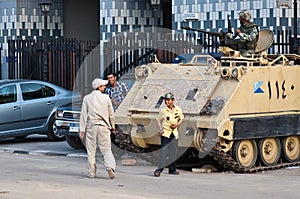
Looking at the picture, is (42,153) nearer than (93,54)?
Yes

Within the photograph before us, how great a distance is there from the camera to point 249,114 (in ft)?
51.5

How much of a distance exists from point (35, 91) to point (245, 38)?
20.5 feet

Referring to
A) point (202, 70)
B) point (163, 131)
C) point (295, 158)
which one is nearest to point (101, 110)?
point (163, 131)

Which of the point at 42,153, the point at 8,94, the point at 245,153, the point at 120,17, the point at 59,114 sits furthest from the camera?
A: the point at 120,17

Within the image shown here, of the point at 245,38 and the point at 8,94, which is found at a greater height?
the point at 245,38

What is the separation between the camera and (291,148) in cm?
1686

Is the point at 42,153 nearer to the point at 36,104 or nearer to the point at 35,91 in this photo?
the point at 36,104

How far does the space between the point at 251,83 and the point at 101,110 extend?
2862 millimetres

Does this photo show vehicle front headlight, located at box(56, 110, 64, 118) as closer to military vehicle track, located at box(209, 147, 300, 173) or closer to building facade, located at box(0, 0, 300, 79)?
military vehicle track, located at box(209, 147, 300, 173)

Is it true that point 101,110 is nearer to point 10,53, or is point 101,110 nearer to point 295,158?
point 295,158

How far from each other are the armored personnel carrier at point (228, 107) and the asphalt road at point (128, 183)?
0.45 metres

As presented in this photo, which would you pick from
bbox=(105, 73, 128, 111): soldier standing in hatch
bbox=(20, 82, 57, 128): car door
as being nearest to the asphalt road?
bbox=(105, 73, 128, 111): soldier standing in hatch

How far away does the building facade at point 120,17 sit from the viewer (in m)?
22.7

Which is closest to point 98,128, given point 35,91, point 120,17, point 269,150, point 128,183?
point 128,183
